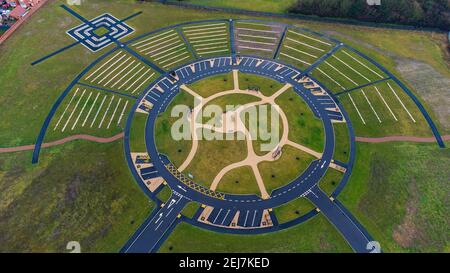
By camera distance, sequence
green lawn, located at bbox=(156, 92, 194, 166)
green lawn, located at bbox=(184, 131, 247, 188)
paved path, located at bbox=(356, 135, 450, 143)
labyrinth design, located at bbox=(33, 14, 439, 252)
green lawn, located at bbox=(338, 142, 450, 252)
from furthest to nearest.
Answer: paved path, located at bbox=(356, 135, 450, 143) < green lawn, located at bbox=(156, 92, 194, 166) < green lawn, located at bbox=(184, 131, 247, 188) < labyrinth design, located at bbox=(33, 14, 439, 252) < green lawn, located at bbox=(338, 142, 450, 252)

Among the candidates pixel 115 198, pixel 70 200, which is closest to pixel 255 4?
pixel 115 198

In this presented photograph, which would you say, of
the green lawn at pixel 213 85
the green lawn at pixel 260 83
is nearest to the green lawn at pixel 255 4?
the green lawn at pixel 260 83

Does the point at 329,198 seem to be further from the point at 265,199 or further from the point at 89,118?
the point at 89,118

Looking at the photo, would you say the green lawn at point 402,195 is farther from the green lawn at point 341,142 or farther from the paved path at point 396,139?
the green lawn at point 341,142

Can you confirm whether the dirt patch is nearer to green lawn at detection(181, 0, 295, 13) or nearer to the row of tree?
the row of tree

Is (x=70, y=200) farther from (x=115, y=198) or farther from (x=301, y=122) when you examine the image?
(x=301, y=122)

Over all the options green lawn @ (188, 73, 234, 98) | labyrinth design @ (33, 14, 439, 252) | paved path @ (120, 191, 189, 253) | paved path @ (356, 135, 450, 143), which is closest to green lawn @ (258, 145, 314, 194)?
labyrinth design @ (33, 14, 439, 252)
